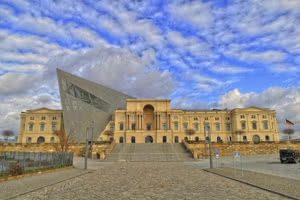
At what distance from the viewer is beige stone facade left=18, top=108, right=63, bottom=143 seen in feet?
236

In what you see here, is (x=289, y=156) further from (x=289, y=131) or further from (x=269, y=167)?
(x=289, y=131)

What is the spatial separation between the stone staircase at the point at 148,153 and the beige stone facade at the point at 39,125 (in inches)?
1278

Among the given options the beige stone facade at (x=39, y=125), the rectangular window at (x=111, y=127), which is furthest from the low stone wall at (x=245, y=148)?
the beige stone facade at (x=39, y=125)

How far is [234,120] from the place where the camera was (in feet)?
235

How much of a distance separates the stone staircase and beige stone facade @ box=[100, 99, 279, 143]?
1790 cm

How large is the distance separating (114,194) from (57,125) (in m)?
67.8

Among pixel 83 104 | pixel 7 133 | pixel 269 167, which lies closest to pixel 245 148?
pixel 269 167

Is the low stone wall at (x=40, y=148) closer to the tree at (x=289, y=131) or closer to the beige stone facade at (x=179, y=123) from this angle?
the beige stone facade at (x=179, y=123)

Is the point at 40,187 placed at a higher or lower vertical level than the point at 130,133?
lower

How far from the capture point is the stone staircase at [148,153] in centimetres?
3819

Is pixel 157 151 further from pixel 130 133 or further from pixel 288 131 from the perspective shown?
pixel 288 131

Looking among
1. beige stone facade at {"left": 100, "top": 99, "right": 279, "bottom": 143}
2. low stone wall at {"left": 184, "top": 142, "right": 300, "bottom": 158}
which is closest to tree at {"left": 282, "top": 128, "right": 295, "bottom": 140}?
beige stone facade at {"left": 100, "top": 99, "right": 279, "bottom": 143}

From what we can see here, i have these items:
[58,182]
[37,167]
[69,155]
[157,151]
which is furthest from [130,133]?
[58,182]

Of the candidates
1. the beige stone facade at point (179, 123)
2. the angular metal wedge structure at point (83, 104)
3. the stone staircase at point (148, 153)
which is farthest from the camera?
the beige stone facade at point (179, 123)
